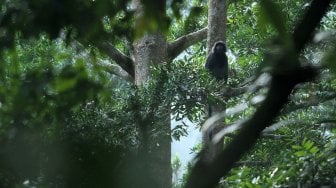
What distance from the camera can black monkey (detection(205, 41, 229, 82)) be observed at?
5697 millimetres

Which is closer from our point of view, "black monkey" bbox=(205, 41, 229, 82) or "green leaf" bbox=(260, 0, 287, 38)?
"green leaf" bbox=(260, 0, 287, 38)

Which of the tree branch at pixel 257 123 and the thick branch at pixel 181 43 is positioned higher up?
the thick branch at pixel 181 43

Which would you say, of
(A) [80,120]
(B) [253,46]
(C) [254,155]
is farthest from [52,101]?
(B) [253,46]

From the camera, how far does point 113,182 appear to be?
1.16 m

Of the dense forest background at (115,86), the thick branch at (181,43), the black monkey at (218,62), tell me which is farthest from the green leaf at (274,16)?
the thick branch at (181,43)

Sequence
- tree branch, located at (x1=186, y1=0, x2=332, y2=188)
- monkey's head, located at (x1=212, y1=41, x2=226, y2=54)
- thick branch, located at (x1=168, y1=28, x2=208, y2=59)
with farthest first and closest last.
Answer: thick branch, located at (x1=168, y1=28, x2=208, y2=59)
monkey's head, located at (x1=212, y1=41, x2=226, y2=54)
tree branch, located at (x1=186, y1=0, x2=332, y2=188)

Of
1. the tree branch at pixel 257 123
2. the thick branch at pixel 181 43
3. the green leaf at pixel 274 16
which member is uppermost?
the thick branch at pixel 181 43

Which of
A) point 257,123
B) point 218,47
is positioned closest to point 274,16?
point 257,123

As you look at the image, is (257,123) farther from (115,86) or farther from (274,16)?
(115,86)

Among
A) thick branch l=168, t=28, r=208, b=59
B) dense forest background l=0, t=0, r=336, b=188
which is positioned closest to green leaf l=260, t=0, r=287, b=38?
dense forest background l=0, t=0, r=336, b=188

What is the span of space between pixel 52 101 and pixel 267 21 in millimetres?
530

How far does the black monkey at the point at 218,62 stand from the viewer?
5.70 meters

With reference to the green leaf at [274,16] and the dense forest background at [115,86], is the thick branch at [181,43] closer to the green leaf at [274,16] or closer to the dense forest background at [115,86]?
the dense forest background at [115,86]

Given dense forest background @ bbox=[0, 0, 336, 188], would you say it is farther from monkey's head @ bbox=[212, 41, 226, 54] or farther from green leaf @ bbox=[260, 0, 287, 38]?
monkey's head @ bbox=[212, 41, 226, 54]
